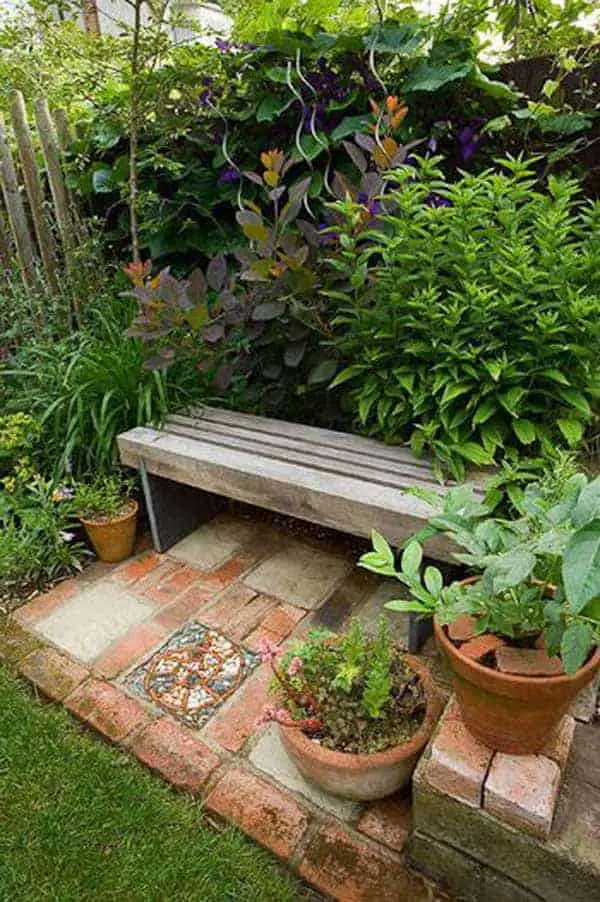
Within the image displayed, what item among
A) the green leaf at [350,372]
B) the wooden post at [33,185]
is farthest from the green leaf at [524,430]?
the wooden post at [33,185]

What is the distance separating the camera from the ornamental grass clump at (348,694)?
1.30m

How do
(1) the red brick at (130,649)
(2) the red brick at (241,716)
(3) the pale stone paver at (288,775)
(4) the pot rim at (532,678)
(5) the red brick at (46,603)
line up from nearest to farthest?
(4) the pot rim at (532,678) < (3) the pale stone paver at (288,775) < (2) the red brick at (241,716) < (1) the red brick at (130,649) < (5) the red brick at (46,603)

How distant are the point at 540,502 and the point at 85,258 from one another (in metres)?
2.48

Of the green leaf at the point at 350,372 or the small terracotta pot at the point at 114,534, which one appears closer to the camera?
the green leaf at the point at 350,372

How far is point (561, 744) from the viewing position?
1.19 metres

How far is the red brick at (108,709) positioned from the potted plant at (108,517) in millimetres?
629

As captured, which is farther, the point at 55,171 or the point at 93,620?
the point at 55,171

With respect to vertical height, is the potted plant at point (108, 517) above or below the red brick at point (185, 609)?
above

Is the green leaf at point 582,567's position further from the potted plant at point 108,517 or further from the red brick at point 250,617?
the potted plant at point 108,517

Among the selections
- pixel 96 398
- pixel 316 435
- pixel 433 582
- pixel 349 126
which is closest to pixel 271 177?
pixel 349 126

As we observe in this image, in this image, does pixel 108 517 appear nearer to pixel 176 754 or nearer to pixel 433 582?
pixel 176 754

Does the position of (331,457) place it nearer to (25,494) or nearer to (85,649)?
(85,649)

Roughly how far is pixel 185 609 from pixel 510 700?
4.09 feet

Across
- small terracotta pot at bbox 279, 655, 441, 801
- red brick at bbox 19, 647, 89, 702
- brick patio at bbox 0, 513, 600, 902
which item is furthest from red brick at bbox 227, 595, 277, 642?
small terracotta pot at bbox 279, 655, 441, 801
